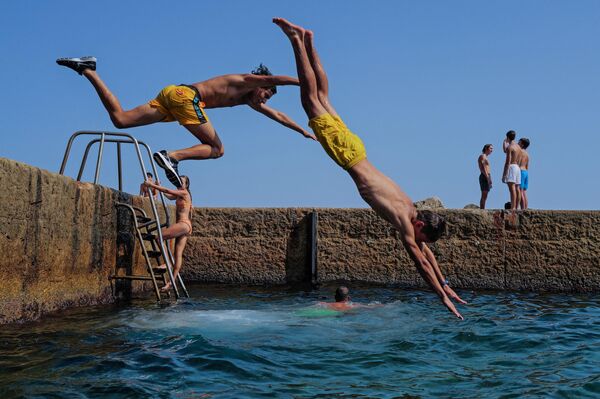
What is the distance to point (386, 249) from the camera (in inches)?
480

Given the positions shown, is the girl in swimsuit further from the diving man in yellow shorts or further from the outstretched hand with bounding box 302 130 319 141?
the diving man in yellow shorts

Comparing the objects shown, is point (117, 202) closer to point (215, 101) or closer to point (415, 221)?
point (215, 101)

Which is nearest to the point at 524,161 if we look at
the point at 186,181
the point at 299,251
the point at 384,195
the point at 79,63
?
the point at 299,251

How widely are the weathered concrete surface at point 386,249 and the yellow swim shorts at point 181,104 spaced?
5.01 metres

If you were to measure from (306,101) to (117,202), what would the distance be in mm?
4167

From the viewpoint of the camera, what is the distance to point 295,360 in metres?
6.14

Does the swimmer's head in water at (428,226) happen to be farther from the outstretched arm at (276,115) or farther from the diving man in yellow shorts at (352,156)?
the outstretched arm at (276,115)

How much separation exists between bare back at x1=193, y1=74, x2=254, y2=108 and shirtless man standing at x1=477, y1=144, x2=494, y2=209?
8.74m

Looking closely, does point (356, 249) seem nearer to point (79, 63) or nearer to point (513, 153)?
point (513, 153)

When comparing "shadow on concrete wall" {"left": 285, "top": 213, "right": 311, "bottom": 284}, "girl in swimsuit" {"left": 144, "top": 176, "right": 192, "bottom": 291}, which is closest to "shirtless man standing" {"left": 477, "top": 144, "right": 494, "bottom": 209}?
"shadow on concrete wall" {"left": 285, "top": 213, "right": 311, "bottom": 284}

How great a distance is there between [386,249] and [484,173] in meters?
4.27

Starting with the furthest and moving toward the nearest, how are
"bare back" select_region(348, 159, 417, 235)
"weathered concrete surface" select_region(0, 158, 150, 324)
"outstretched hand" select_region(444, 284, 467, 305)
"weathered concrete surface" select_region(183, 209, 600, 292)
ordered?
"weathered concrete surface" select_region(183, 209, 600, 292)
"weathered concrete surface" select_region(0, 158, 150, 324)
"bare back" select_region(348, 159, 417, 235)
"outstretched hand" select_region(444, 284, 467, 305)

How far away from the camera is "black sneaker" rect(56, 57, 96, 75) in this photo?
7.53 m

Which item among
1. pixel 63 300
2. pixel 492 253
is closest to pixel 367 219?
pixel 492 253
